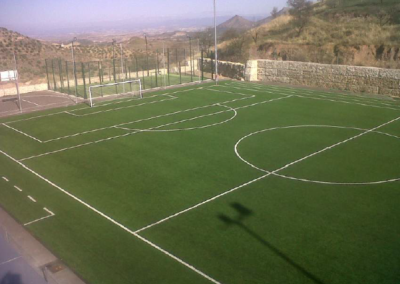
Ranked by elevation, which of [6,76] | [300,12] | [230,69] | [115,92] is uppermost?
[300,12]

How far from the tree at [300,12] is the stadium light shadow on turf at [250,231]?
39476mm

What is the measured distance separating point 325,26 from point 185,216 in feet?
130

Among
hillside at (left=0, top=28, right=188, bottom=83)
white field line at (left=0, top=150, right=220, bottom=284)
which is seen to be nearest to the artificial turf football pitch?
white field line at (left=0, top=150, right=220, bottom=284)

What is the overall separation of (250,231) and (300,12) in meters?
50.2

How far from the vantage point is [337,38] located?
39750mm

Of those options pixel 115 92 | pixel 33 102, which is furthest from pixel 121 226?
pixel 115 92

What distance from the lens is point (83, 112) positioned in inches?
899

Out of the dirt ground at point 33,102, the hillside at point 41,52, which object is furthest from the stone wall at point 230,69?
the dirt ground at point 33,102

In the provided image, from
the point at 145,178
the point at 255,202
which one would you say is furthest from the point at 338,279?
the point at 145,178

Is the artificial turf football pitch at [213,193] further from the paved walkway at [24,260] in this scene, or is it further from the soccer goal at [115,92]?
the soccer goal at [115,92]

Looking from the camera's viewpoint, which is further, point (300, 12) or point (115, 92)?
point (300, 12)

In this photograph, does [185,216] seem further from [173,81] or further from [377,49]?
[377,49]

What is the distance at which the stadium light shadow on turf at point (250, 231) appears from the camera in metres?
8.05

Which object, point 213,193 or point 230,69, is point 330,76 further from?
point 213,193
